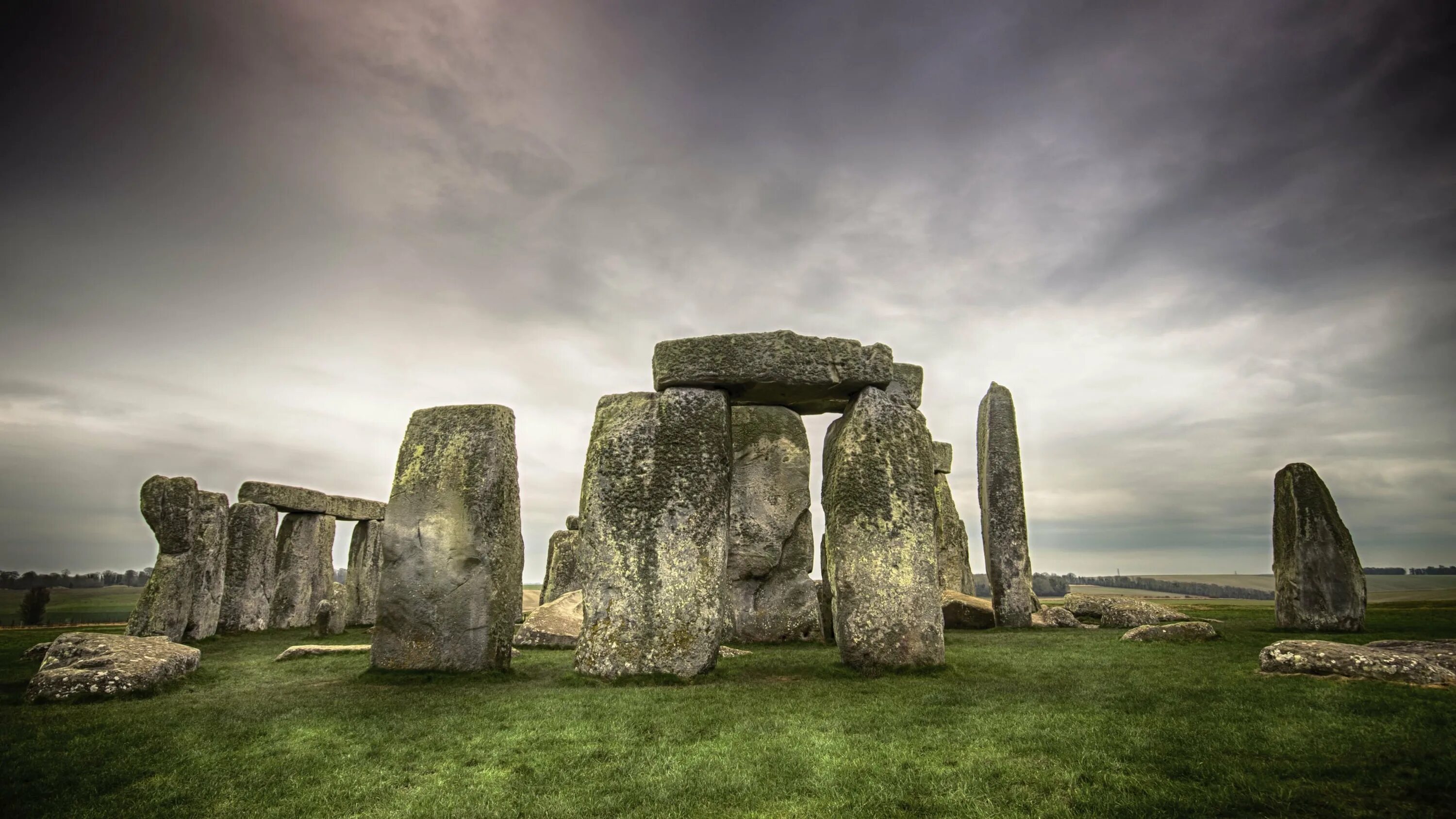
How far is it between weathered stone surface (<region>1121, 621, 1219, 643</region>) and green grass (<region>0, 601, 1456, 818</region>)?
103 inches

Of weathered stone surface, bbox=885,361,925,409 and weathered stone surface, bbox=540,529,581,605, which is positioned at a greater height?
weathered stone surface, bbox=885,361,925,409

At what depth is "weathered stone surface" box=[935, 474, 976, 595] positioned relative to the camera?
707 inches

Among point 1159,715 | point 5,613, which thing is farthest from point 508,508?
point 5,613

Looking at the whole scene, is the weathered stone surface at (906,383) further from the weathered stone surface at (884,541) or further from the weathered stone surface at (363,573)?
the weathered stone surface at (363,573)

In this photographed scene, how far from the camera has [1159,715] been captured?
511cm

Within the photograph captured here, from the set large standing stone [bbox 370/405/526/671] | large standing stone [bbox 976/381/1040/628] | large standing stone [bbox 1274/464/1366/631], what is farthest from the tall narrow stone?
large standing stone [bbox 370/405/526/671]

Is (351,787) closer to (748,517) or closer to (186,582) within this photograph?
(748,517)

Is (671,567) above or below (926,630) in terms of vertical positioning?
above

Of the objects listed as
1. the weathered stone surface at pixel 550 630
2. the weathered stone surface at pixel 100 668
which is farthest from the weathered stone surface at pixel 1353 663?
the weathered stone surface at pixel 100 668

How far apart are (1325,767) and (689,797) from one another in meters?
3.46

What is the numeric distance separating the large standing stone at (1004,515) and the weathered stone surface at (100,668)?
1326 cm

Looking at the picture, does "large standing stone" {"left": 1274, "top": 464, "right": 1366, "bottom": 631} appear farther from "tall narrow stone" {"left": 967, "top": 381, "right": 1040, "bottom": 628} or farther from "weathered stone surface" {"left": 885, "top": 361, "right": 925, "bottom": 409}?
"weathered stone surface" {"left": 885, "top": 361, "right": 925, "bottom": 409}

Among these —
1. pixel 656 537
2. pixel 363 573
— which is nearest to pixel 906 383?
pixel 656 537

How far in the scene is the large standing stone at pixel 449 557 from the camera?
303 inches
